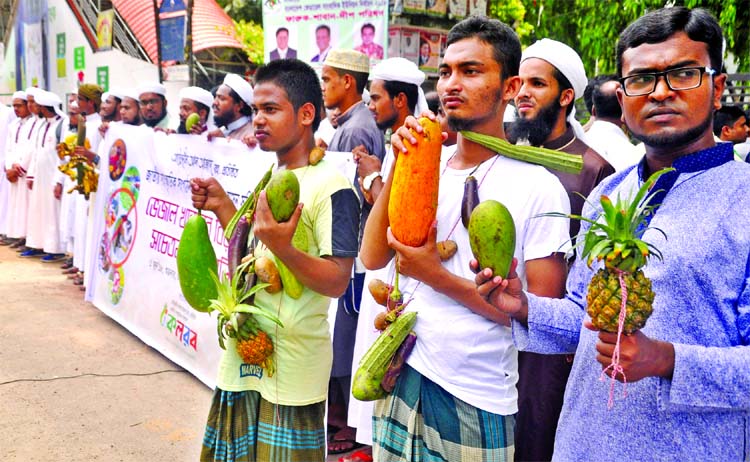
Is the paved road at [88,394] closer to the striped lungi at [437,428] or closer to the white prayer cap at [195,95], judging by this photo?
the striped lungi at [437,428]

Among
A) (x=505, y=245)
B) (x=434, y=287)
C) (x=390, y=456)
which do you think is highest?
(x=505, y=245)

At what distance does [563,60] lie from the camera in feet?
11.8

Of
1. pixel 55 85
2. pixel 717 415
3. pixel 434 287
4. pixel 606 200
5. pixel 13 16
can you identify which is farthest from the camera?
pixel 13 16

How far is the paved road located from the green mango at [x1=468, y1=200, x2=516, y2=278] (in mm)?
2819

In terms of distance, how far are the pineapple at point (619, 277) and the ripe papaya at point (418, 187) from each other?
70 centimetres

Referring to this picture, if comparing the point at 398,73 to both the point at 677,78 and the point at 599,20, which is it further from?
the point at 599,20

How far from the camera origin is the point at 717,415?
162cm

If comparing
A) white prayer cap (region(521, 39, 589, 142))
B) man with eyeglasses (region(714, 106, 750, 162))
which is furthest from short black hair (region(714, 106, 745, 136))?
white prayer cap (region(521, 39, 589, 142))

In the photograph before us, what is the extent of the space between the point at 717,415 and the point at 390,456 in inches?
41.8

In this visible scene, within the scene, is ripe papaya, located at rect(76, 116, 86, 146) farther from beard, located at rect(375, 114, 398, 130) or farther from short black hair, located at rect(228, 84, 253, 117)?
beard, located at rect(375, 114, 398, 130)

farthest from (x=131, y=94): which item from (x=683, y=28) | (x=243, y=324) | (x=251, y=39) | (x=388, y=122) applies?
(x=251, y=39)

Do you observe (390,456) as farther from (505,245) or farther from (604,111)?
(604,111)

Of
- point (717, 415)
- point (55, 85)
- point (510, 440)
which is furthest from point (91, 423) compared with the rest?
point (55, 85)

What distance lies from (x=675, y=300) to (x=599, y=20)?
36.0 feet
